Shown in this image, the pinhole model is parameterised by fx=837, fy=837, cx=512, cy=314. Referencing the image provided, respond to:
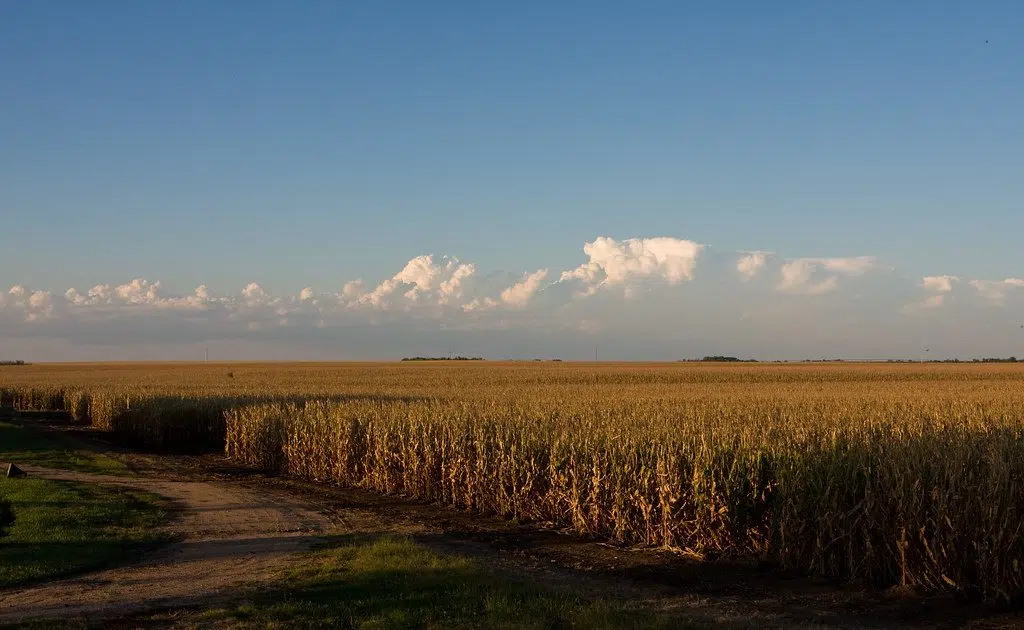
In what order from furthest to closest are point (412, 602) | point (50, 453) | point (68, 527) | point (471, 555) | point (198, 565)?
point (50, 453), point (68, 527), point (471, 555), point (198, 565), point (412, 602)

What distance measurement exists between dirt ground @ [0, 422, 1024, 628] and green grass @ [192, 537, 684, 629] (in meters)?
0.67

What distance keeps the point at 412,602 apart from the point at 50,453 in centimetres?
2171

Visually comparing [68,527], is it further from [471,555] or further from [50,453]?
[50,453]

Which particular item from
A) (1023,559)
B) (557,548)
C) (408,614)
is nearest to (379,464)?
(557,548)

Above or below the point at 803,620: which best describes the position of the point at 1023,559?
above

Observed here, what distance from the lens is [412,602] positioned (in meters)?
9.74

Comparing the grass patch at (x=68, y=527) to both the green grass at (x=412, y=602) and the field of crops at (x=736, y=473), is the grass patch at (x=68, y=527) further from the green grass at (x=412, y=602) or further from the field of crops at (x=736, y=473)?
the field of crops at (x=736, y=473)

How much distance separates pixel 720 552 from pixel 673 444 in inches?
81.1

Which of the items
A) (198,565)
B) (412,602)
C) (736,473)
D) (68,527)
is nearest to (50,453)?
(68,527)

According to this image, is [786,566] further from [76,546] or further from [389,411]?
[389,411]

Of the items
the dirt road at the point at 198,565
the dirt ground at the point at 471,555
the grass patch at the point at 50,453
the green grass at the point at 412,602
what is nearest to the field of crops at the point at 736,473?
the dirt ground at the point at 471,555

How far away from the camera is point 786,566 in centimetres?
1162

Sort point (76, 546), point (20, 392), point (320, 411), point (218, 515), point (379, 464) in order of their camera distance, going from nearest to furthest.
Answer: point (76, 546) < point (218, 515) < point (379, 464) < point (320, 411) < point (20, 392)

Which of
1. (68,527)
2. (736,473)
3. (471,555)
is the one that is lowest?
(471,555)
